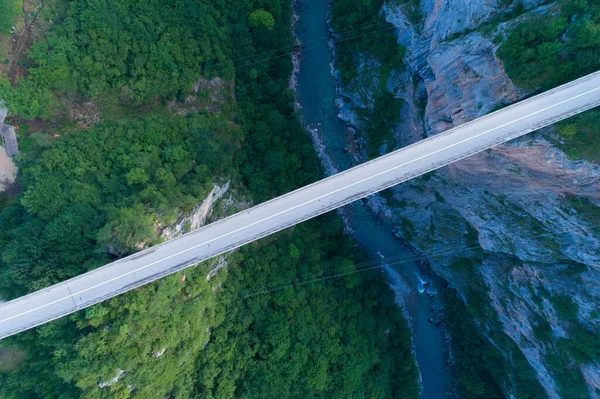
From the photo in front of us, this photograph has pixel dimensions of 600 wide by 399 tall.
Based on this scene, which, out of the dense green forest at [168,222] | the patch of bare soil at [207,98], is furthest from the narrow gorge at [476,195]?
the patch of bare soil at [207,98]

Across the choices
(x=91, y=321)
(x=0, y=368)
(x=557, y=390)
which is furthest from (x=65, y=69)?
(x=557, y=390)

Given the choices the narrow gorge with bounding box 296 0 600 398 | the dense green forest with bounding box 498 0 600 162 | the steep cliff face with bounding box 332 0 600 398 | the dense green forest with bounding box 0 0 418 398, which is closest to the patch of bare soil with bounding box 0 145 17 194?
the dense green forest with bounding box 0 0 418 398

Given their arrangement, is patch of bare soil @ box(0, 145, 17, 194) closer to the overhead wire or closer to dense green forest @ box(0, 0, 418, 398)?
dense green forest @ box(0, 0, 418, 398)

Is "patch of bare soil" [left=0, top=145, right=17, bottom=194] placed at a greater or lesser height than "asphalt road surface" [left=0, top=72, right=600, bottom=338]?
greater

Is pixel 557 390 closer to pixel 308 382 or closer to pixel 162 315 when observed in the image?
pixel 308 382

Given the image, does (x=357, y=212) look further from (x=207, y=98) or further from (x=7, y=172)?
(x=7, y=172)

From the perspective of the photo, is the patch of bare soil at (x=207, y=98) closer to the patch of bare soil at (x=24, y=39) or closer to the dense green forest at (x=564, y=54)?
the patch of bare soil at (x=24, y=39)

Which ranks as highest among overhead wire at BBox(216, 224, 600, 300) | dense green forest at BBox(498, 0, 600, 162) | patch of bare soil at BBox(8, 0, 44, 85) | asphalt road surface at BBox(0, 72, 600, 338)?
patch of bare soil at BBox(8, 0, 44, 85)

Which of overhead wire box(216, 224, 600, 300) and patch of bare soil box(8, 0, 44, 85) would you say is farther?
overhead wire box(216, 224, 600, 300)
